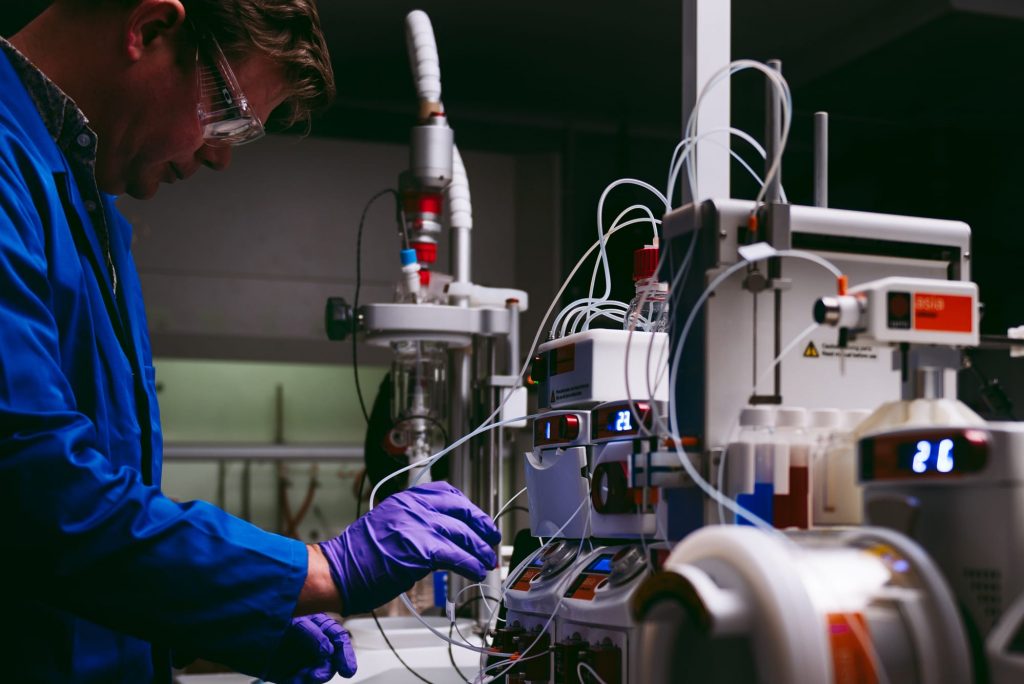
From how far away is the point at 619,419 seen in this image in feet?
4.17

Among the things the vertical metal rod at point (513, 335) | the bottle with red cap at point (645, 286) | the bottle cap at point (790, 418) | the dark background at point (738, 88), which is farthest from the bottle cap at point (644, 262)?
the dark background at point (738, 88)

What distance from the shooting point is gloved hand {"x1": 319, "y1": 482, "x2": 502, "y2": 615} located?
1159mm

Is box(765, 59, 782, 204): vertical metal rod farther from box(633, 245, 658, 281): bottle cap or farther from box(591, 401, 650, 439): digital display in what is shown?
box(633, 245, 658, 281): bottle cap

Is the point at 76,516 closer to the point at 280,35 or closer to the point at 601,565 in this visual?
the point at 601,565

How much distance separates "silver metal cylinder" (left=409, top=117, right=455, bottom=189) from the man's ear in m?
1.24

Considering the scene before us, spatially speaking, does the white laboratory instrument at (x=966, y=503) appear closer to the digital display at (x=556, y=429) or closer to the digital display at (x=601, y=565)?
the digital display at (x=601, y=565)

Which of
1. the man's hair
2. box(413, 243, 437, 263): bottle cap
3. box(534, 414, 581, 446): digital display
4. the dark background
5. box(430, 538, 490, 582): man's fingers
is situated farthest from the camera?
the dark background

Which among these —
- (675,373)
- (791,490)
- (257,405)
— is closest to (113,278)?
(675,373)

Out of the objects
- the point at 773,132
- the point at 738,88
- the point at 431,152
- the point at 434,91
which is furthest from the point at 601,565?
the point at 738,88

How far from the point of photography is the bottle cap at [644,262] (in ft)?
4.99

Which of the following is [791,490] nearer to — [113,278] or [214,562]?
[214,562]

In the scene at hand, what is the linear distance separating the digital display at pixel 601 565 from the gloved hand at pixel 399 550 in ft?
0.41

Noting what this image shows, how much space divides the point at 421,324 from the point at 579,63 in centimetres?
273

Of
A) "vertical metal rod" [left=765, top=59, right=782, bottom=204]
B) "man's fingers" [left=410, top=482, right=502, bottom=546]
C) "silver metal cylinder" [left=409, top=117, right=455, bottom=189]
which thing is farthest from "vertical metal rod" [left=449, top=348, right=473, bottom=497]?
"vertical metal rod" [left=765, top=59, right=782, bottom=204]
